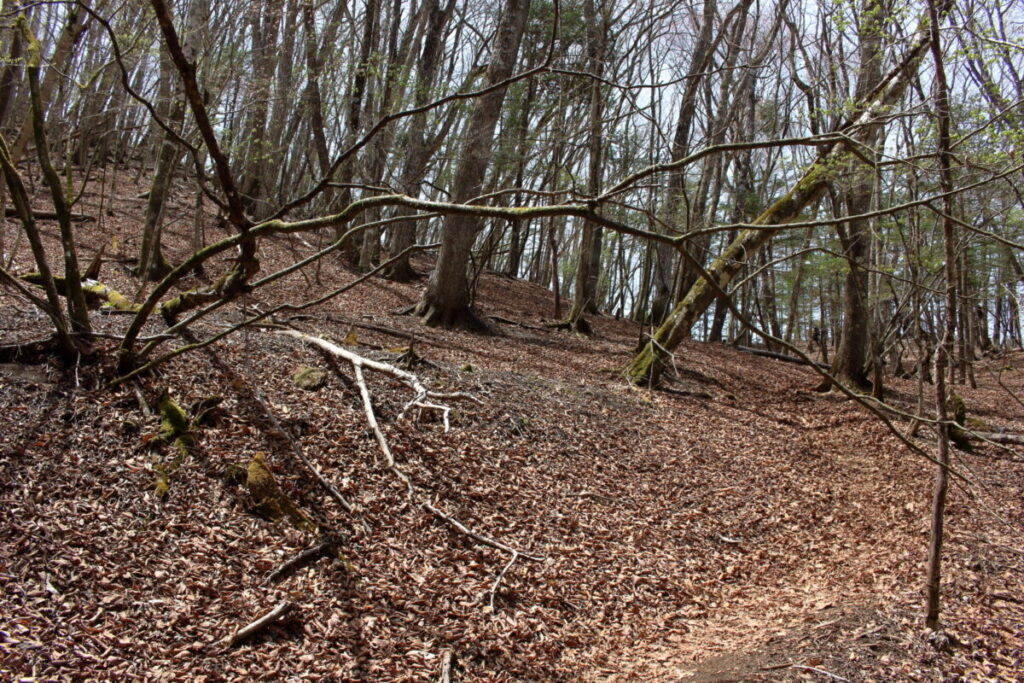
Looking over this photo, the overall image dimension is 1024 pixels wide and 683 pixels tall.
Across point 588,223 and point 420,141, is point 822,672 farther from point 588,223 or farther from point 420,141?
point 420,141

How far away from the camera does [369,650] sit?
128 inches

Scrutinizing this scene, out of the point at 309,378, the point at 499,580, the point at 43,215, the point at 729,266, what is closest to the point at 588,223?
the point at 729,266

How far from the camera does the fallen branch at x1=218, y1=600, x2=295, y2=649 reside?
9.80 feet

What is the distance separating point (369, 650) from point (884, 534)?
4.67 m

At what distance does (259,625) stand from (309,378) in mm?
2566

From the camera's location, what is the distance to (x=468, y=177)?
10070mm

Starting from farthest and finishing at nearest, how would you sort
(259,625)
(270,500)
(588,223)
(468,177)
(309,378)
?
(588,223)
(468,177)
(309,378)
(270,500)
(259,625)

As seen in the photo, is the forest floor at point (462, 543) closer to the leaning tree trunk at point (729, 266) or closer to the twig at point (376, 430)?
the twig at point (376, 430)

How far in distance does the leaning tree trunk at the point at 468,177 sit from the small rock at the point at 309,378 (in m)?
4.60

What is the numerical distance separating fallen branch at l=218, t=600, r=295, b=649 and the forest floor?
0.05 meters

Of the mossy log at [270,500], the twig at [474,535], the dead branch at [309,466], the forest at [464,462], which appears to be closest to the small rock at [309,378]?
the forest at [464,462]

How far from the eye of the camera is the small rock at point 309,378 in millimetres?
5297

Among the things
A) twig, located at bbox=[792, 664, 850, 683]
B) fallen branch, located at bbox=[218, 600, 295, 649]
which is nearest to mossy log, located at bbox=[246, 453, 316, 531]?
fallen branch, located at bbox=[218, 600, 295, 649]

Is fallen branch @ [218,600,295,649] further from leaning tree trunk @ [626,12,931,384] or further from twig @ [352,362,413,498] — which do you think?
leaning tree trunk @ [626,12,931,384]
